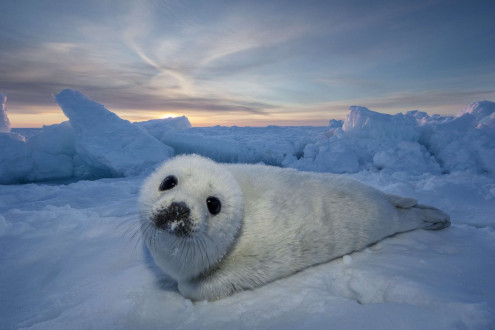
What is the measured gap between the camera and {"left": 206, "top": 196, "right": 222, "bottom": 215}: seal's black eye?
140cm

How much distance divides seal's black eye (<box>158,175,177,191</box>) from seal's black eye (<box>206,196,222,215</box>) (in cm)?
24

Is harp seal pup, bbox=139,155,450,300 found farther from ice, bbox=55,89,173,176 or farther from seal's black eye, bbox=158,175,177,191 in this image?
ice, bbox=55,89,173,176

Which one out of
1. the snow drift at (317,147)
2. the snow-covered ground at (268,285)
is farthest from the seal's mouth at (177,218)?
the snow drift at (317,147)

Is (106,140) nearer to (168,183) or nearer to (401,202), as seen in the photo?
(168,183)

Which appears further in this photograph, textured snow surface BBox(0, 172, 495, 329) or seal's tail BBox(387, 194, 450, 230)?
seal's tail BBox(387, 194, 450, 230)

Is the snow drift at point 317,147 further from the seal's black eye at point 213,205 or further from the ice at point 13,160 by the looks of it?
the seal's black eye at point 213,205

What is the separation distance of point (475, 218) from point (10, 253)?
162 inches

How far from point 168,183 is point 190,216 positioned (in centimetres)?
34

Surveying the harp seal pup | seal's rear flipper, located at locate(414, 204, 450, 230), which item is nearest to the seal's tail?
seal's rear flipper, located at locate(414, 204, 450, 230)

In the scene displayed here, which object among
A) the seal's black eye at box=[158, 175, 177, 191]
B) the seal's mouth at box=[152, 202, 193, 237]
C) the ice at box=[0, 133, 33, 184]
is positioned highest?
the seal's black eye at box=[158, 175, 177, 191]

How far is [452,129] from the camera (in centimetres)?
875

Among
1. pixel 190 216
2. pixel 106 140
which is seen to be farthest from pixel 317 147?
pixel 190 216

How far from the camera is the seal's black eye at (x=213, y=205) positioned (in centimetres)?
140

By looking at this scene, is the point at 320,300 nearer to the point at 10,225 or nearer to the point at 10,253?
the point at 10,253
